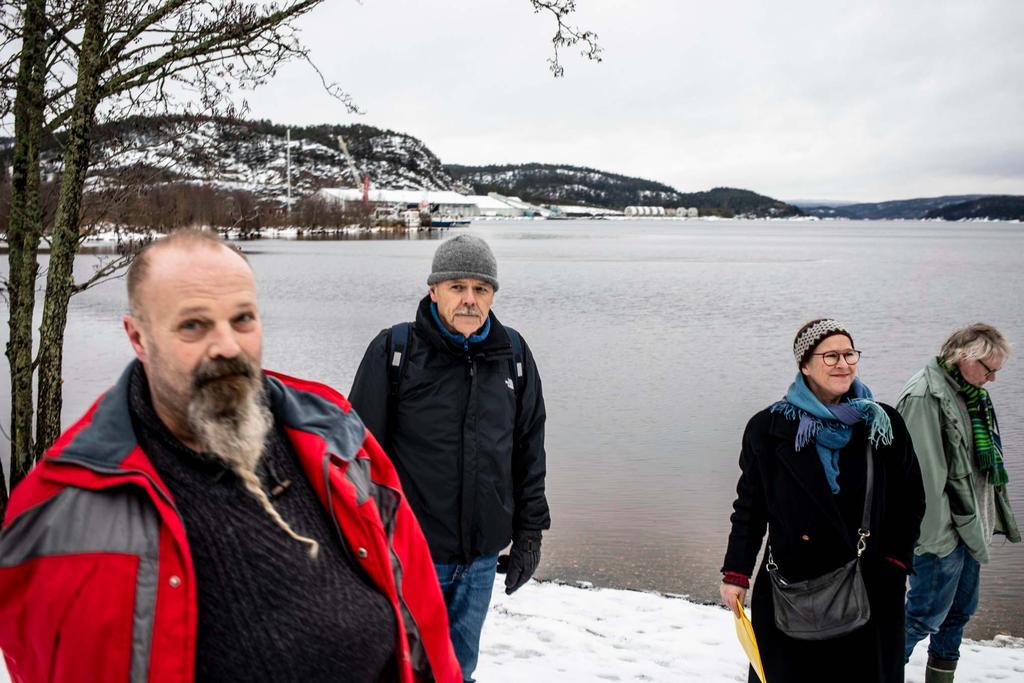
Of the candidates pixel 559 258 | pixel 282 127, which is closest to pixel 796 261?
pixel 559 258

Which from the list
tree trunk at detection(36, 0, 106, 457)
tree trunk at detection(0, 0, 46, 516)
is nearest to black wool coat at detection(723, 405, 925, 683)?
tree trunk at detection(36, 0, 106, 457)

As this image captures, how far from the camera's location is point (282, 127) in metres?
167

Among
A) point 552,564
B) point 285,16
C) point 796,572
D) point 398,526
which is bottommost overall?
point 552,564

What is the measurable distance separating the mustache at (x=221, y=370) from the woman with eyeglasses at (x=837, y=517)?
213 centimetres

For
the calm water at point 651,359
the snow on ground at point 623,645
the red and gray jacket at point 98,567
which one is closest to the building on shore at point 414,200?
the calm water at point 651,359

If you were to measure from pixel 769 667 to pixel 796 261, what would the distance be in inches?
1965

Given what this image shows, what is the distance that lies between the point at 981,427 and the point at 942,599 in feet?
2.82

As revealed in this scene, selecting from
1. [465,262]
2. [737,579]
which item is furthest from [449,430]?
[737,579]

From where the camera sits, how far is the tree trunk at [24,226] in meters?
4.12

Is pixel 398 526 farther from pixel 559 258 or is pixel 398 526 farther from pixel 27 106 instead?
pixel 559 258

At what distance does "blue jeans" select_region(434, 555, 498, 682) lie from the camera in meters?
2.92

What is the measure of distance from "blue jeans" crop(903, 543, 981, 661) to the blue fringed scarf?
1.25 metres

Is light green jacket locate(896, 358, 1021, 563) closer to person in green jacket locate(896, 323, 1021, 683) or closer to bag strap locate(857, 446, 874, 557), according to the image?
person in green jacket locate(896, 323, 1021, 683)

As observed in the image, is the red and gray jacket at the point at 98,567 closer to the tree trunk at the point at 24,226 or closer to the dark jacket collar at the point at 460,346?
the dark jacket collar at the point at 460,346
